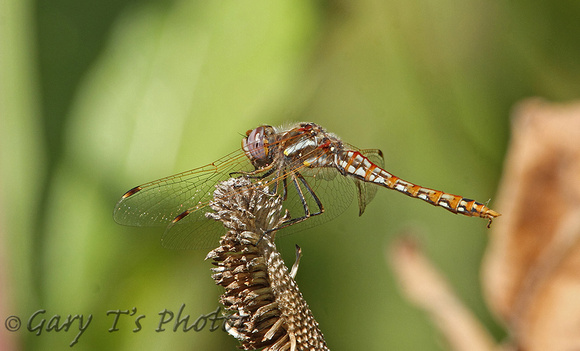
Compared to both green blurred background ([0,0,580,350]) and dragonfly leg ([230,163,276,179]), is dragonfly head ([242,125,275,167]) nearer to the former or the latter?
dragonfly leg ([230,163,276,179])

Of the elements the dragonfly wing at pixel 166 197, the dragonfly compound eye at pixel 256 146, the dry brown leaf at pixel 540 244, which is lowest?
the dry brown leaf at pixel 540 244

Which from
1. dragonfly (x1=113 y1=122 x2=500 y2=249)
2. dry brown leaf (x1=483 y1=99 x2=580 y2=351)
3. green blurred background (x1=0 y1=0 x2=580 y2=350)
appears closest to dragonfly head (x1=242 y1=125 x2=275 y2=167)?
dragonfly (x1=113 y1=122 x2=500 y2=249)

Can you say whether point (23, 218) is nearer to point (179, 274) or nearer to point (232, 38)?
point (179, 274)

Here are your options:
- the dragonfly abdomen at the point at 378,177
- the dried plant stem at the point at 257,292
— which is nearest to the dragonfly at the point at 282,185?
the dragonfly abdomen at the point at 378,177

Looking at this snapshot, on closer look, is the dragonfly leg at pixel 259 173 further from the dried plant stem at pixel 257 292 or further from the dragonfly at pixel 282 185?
the dried plant stem at pixel 257 292

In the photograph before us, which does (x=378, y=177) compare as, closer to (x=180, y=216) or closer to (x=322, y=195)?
(x=322, y=195)

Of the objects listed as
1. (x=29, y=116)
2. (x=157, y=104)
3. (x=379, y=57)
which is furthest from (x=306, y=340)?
(x=379, y=57)
